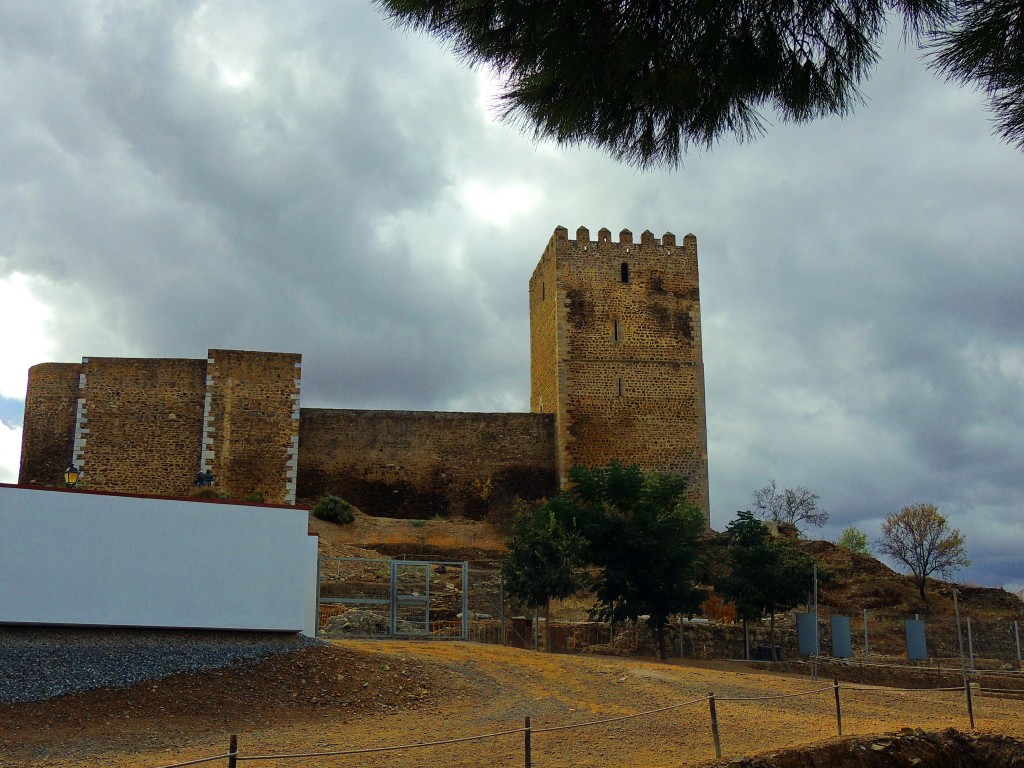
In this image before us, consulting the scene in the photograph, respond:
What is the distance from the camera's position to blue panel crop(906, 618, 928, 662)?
22.1 m

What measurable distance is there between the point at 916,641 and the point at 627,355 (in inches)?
473

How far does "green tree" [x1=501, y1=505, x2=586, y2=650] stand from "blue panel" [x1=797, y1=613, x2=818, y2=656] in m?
5.16

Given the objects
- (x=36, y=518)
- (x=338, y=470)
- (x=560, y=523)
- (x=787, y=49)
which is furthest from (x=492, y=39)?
(x=338, y=470)

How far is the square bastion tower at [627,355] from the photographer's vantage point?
3112 centimetres

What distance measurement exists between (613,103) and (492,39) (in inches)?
33.7

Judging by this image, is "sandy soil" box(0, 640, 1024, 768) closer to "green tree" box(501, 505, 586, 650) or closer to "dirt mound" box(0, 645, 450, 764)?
"dirt mound" box(0, 645, 450, 764)

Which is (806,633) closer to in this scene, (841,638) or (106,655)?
(841,638)

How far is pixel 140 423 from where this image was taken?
2917 centimetres

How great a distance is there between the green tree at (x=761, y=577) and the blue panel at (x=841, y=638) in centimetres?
83

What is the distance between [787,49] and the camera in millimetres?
6730

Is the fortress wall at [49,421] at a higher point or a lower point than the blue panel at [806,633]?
higher

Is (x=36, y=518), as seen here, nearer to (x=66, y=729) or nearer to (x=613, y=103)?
(x=66, y=729)

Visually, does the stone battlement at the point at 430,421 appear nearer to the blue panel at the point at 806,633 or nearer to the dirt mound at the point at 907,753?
the blue panel at the point at 806,633

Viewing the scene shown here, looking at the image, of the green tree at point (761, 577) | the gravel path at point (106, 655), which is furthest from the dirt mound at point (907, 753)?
the green tree at point (761, 577)
